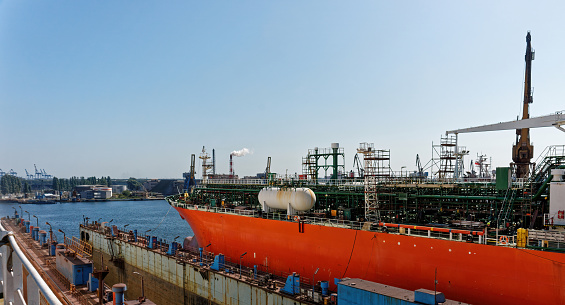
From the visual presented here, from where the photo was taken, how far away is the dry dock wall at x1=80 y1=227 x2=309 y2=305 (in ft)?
82.9

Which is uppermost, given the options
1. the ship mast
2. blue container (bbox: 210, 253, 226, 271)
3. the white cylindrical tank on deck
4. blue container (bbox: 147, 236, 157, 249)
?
the ship mast

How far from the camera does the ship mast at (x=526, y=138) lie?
41.1 m

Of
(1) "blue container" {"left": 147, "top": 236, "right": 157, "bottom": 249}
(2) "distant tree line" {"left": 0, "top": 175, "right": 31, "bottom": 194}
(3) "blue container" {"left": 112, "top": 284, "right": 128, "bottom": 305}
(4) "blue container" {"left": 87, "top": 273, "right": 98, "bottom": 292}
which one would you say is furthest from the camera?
(2) "distant tree line" {"left": 0, "top": 175, "right": 31, "bottom": 194}

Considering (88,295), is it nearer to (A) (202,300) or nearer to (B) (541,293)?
(A) (202,300)

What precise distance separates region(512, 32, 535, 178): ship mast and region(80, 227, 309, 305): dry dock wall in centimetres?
3320

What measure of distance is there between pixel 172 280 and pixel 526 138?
1567 inches

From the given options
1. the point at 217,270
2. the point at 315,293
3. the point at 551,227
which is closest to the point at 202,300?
the point at 217,270

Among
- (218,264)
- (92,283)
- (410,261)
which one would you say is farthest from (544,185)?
(92,283)

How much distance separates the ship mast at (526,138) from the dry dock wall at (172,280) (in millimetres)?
33197

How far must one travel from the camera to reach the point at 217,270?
93.7 ft

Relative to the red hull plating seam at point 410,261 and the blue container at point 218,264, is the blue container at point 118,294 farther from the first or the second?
the red hull plating seam at point 410,261

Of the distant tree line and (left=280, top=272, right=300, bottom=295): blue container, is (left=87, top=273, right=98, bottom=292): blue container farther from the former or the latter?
the distant tree line

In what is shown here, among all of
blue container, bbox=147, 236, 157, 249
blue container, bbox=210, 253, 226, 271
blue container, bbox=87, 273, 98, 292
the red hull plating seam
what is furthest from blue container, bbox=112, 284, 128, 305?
blue container, bbox=147, 236, 157, 249

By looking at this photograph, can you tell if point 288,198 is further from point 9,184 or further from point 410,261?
point 9,184
